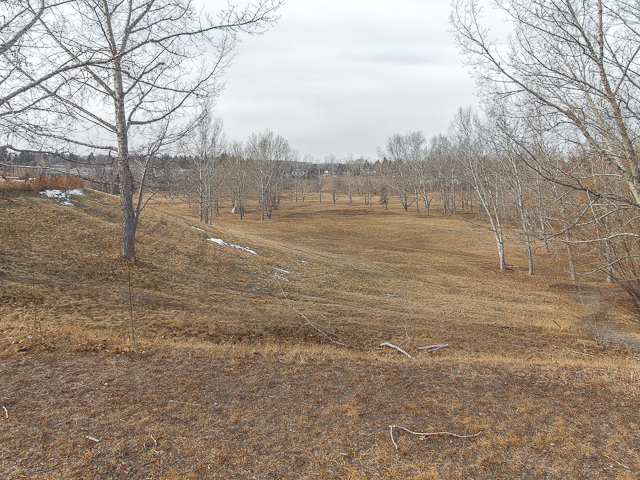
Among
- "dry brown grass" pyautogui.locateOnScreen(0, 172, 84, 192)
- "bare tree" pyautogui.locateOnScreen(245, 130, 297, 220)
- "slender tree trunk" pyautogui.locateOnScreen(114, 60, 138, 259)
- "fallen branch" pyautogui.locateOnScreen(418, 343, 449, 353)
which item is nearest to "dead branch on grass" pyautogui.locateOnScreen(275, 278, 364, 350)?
"fallen branch" pyautogui.locateOnScreen(418, 343, 449, 353)

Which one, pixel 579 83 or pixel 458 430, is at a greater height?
pixel 579 83

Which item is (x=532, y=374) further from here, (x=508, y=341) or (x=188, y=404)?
(x=188, y=404)

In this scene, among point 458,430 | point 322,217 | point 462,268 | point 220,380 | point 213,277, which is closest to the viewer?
point 458,430

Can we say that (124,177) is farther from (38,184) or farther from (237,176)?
(237,176)

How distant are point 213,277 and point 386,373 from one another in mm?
8444

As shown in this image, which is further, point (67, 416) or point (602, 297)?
point (602, 297)

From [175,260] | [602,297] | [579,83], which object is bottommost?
[602,297]

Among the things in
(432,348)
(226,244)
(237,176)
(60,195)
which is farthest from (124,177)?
(237,176)

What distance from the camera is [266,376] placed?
5.50 m

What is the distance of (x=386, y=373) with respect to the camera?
602 cm

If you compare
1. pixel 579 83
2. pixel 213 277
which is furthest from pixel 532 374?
pixel 213 277

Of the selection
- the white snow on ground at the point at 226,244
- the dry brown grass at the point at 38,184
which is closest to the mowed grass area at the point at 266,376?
the dry brown grass at the point at 38,184

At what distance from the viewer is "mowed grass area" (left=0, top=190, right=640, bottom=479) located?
3602mm

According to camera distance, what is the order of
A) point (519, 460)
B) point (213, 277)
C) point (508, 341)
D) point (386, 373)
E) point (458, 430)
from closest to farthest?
point (519, 460), point (458, 430), point (386, 373), point (508, 341), point (213, 277)
